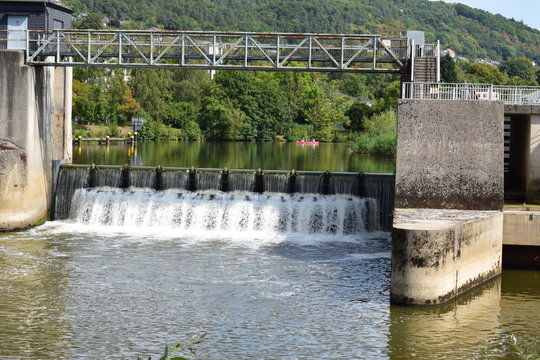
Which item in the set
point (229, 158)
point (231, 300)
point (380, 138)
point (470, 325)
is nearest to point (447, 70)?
point (380, 138)

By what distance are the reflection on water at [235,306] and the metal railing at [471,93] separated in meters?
5.24

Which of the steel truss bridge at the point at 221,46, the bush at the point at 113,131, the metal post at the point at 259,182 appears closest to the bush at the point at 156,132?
the bush at the point at 113,131

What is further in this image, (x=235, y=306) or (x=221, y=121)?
(x=221, y=121)

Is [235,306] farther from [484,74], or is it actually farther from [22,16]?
[484,74]

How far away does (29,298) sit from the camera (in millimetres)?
21500

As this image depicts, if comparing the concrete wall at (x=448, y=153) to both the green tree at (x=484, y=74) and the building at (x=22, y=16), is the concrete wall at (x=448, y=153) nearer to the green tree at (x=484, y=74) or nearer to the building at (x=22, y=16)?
the building at (x=22, y=16)

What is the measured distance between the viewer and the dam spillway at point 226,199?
32250 millimetres

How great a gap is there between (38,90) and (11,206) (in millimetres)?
4859

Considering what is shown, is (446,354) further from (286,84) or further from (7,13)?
(286,84)

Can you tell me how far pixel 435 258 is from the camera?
67.6 ft

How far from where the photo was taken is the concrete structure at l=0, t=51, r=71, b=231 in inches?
1246

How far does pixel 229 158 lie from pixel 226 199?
26.8 meters

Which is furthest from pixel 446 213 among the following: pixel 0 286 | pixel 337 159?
pixel 337 159

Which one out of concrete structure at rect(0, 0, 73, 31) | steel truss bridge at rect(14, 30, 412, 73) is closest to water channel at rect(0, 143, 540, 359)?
steel truss bridge at rect(14, 30, 412, 73)
